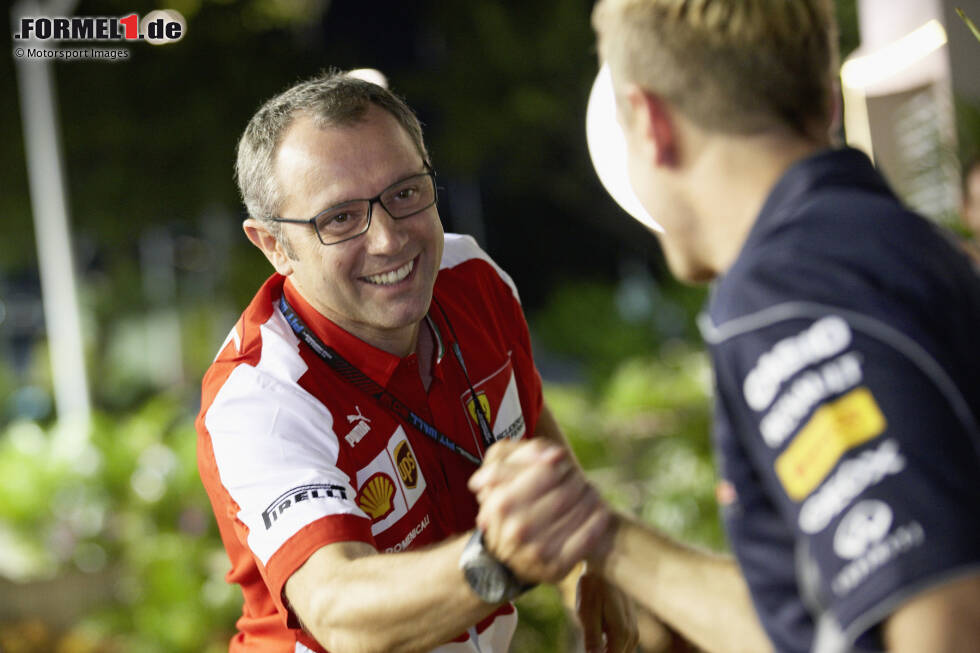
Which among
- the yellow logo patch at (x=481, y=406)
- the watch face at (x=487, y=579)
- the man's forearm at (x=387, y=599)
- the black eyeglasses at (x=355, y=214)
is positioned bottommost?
the man's forearm at (x=387, y=599)

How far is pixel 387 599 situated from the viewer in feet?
5.16

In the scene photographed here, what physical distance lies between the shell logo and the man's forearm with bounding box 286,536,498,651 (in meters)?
0.23

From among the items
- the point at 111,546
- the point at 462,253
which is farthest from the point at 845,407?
the point at 111,546

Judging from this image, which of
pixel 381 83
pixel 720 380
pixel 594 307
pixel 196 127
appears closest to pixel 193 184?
pixel 196 127

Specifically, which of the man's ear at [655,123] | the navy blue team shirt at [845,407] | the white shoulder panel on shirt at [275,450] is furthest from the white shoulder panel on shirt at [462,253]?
the navy blue team shirt at [845,407]

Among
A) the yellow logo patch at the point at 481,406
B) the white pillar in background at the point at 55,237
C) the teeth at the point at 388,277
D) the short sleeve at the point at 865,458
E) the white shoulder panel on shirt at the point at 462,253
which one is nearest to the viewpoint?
the short sleeve at the point at 865,458

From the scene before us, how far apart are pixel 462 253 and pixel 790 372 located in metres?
1.51

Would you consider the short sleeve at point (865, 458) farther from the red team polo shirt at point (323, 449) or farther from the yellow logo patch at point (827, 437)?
the red team polo shirt at point (323, 449)

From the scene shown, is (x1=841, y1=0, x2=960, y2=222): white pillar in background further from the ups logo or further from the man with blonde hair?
the man with blonde hair

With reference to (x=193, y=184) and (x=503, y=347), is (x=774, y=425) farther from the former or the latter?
(x=193, y=184)

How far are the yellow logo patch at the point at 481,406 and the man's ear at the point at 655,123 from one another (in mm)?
976

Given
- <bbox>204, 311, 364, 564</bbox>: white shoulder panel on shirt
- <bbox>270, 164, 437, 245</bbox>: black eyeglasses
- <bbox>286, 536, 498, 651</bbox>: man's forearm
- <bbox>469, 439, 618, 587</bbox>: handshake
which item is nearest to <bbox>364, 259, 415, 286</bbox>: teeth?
<bbox>270, 164, 437, 245</bbox>: black eyeglasses

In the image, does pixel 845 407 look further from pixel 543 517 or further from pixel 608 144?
pixel 608 144

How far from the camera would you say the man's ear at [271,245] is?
2.12 meters
